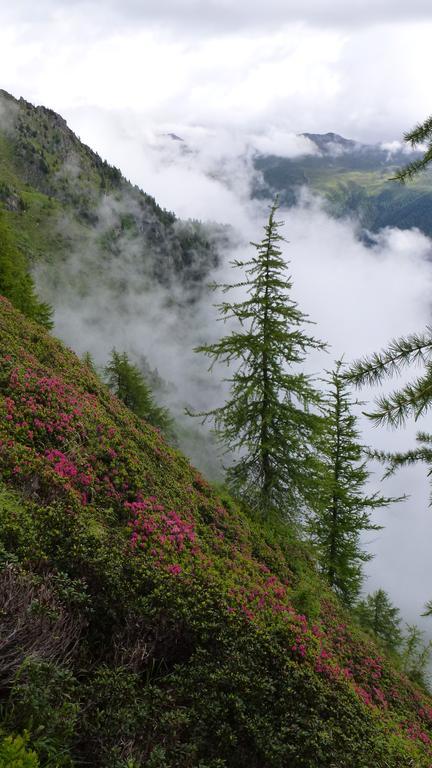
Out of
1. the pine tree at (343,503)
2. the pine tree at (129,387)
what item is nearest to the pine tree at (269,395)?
the pine tree at (343,503)

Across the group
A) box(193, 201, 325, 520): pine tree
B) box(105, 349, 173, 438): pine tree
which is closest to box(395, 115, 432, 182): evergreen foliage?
box(193, 201, 325, 520): pine tree

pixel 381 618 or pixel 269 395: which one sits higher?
pixel 269 395

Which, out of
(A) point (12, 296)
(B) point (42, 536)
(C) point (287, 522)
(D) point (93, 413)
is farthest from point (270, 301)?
(A) point (12, 296)

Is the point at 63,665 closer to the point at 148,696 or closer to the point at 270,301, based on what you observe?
the point at 148,696

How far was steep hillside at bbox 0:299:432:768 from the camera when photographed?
17.3 ft

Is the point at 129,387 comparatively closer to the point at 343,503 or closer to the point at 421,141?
the point at 343,503

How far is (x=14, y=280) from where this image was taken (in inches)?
1192

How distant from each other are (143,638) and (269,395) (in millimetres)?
11854

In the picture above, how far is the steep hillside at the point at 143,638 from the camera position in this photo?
527cm

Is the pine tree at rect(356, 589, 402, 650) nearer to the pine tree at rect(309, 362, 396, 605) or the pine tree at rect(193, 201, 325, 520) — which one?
the pine tree at rect(309, 362, 396, 605)

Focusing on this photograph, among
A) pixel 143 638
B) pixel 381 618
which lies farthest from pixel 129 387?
pixel 143 638

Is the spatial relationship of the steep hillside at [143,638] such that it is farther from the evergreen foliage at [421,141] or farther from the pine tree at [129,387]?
the pine tree at [129,387]

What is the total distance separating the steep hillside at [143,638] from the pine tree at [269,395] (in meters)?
5.78

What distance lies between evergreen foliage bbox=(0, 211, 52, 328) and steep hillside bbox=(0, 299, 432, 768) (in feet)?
64.6
